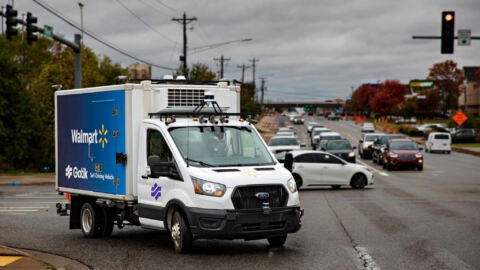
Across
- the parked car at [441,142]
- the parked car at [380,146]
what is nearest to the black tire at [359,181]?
the parked car at [380,146]

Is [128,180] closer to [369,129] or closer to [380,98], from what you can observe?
[369,129]

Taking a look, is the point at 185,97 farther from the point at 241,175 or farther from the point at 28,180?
the point at 28,180

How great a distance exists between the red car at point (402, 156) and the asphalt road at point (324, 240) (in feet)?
55.4

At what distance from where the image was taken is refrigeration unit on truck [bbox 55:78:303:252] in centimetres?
1241

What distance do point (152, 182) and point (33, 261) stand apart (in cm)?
237

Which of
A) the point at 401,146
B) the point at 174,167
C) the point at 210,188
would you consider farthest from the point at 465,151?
the point at 210,188

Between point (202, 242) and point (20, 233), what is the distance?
13.9 ft

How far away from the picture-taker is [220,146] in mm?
13414

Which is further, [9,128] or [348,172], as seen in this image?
[9,128]

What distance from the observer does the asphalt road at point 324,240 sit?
12070 millimetres

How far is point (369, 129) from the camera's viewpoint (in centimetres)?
9400

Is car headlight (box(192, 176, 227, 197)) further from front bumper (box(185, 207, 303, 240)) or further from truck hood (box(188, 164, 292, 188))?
front bumper (box(185, 207, 303, 240))

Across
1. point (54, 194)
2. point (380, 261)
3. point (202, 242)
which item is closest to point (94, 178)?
point (202, 242)

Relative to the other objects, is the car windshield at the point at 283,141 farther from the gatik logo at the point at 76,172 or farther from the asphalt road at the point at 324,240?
the gatik logo at the point at 76,172
